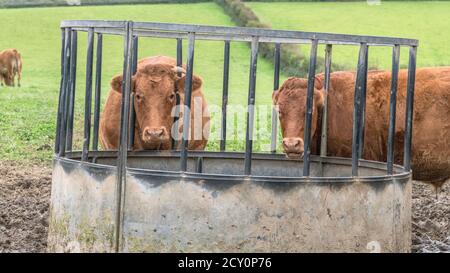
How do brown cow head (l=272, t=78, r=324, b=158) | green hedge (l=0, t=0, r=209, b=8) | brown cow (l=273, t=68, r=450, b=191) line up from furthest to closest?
green hedge (l=0, t=0, r=209, b=8), brown cow (l=273, t=68, r=450, b=191), brown cow head (l=272, t=78, r=324, b=158)

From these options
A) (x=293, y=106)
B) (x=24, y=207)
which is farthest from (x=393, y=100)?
(x=24, y=207)

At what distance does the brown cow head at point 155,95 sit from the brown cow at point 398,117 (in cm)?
105

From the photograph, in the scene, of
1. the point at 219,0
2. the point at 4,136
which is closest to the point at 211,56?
the point at 219,0

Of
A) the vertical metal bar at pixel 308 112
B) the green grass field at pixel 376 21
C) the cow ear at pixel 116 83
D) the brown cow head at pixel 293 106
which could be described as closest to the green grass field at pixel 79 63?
Answer: the green grass field at pixel 376 21

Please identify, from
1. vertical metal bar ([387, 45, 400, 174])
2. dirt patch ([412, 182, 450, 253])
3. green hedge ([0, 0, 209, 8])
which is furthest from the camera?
green hedge ([0, 0, 209, 8])

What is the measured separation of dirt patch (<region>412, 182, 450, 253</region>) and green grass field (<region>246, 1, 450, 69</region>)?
15.7m

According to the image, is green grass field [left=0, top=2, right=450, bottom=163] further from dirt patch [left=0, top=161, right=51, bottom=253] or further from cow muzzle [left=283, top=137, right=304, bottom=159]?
cow muzzle [left=283, top=137, right=304, bottom=159]

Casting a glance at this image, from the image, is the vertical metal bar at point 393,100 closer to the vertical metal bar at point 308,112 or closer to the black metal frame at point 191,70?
the black metal frame at point 191,70

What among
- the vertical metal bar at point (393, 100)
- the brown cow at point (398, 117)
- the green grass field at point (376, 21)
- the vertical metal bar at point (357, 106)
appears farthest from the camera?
the green grass field at point (376, 21)

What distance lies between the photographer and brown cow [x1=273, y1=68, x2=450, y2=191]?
31.9 ft

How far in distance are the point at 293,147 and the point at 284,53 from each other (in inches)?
719

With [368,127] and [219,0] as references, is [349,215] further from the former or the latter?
Answer: [219,0]

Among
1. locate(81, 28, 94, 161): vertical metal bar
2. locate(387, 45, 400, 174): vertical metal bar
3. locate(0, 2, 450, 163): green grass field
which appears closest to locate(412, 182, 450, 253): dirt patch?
locate(387, 45, 400, 174): vertical metal bar

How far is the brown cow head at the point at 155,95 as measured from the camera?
8.41m
